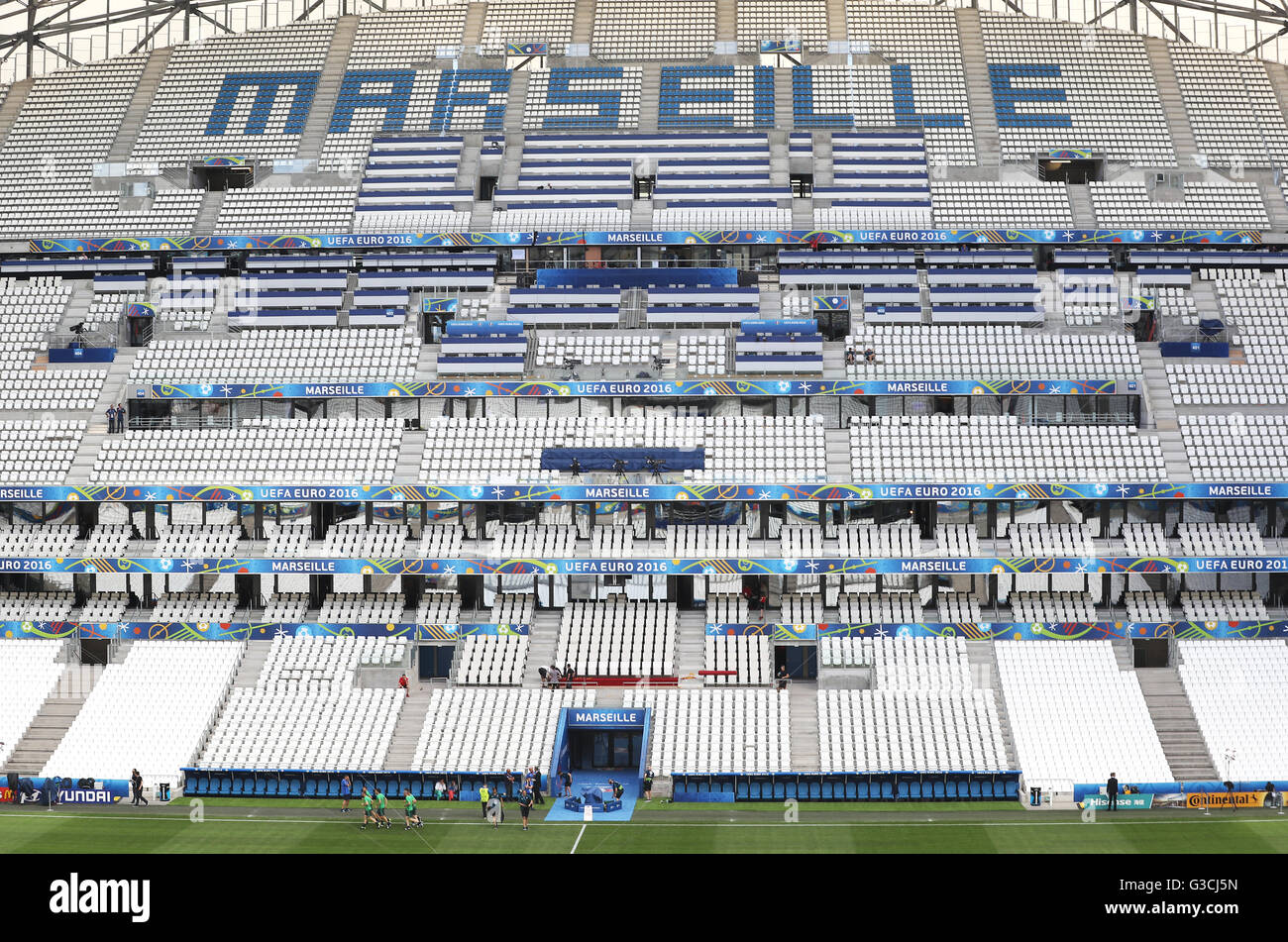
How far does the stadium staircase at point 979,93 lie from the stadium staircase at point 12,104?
49.6 meters

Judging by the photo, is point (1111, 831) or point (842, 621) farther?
point (842, 621)

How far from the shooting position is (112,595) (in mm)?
51219

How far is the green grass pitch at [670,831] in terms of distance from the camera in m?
35.8

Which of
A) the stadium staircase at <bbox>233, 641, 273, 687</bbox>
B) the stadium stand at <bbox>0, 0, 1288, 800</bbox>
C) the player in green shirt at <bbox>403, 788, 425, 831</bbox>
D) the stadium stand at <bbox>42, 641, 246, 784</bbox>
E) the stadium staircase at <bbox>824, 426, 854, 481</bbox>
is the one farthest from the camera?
the stadium staircase at <bbox>824, 426, 854, 481</bbox>

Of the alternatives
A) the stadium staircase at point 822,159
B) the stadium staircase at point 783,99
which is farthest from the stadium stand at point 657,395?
the stadium staircase at point 783,99

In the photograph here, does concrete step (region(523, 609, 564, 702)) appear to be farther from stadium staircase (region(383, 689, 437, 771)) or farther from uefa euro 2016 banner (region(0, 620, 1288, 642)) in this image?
stadium staircase (region(383, 689, 437, 771))

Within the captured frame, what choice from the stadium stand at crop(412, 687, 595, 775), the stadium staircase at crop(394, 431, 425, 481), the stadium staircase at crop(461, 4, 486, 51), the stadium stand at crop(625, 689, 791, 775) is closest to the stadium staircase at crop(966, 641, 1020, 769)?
the stadium stand at crop(625, 689, 791, 775)

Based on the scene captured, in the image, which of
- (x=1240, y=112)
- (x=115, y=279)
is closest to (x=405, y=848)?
(x=115, y=279)

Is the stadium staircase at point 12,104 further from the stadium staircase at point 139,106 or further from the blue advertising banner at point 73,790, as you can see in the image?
the blue advertising banner at point 73,790

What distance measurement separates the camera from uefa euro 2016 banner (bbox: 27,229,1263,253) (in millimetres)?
62344

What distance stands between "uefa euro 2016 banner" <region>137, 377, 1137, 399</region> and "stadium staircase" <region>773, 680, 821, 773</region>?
41.3ft

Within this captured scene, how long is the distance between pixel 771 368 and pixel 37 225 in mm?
36146

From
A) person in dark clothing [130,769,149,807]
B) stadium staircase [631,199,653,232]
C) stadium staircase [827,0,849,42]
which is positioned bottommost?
person in dark clothing [130,769,149,807]
